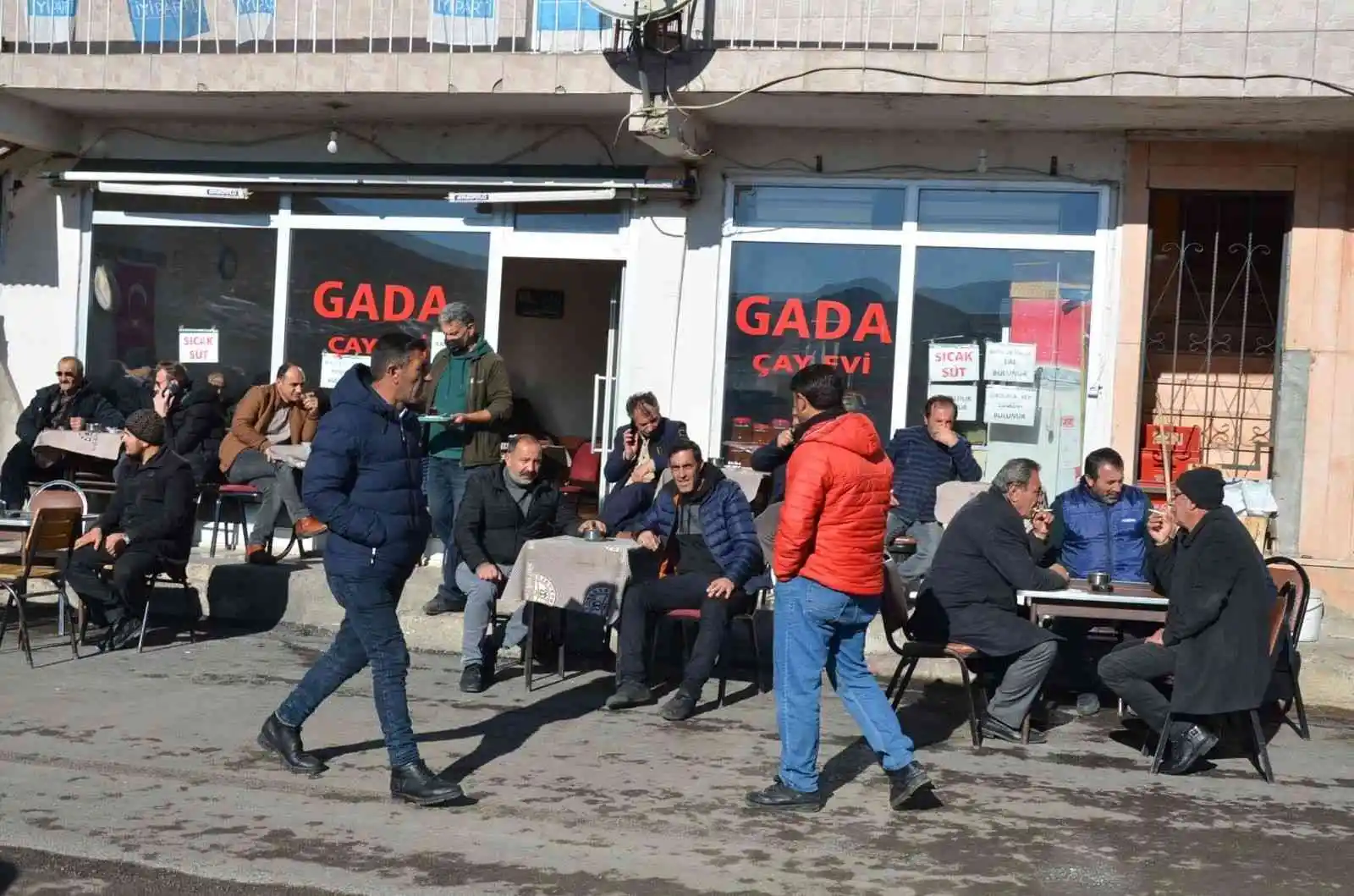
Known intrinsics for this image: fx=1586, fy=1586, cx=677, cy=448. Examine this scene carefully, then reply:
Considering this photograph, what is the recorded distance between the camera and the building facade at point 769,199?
1098cm

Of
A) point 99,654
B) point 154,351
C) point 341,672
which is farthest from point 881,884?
point 154,351

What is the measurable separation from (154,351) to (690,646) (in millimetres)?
6188

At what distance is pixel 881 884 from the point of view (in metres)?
5.58

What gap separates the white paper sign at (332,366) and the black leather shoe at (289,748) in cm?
626

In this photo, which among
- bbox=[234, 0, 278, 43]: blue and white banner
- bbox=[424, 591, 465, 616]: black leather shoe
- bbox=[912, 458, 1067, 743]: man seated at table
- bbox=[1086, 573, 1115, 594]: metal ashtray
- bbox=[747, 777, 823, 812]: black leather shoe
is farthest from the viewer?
bbox=[234, 0, 278, 43]: blue and white banner

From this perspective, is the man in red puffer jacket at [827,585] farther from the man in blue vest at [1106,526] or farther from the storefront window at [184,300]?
the storefront window at [184,300]

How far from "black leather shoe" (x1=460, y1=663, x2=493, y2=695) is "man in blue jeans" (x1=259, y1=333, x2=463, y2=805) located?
219 centimetres

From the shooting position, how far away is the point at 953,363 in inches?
468

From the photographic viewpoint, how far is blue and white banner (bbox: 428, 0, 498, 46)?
11922 mm

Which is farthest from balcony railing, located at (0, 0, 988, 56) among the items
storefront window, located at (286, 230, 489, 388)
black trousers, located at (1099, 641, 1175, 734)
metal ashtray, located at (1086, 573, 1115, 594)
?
black trousers, located at (1099, 641, 1175, 734)

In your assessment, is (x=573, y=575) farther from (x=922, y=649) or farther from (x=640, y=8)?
(x=640, y=8)

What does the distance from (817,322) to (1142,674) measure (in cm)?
497

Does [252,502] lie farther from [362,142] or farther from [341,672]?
[341,672]

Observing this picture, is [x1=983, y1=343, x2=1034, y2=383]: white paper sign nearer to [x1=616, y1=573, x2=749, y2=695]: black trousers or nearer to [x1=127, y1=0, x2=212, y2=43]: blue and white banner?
[x1=616, y1=573, x2=749, y2=695]: black trousers
